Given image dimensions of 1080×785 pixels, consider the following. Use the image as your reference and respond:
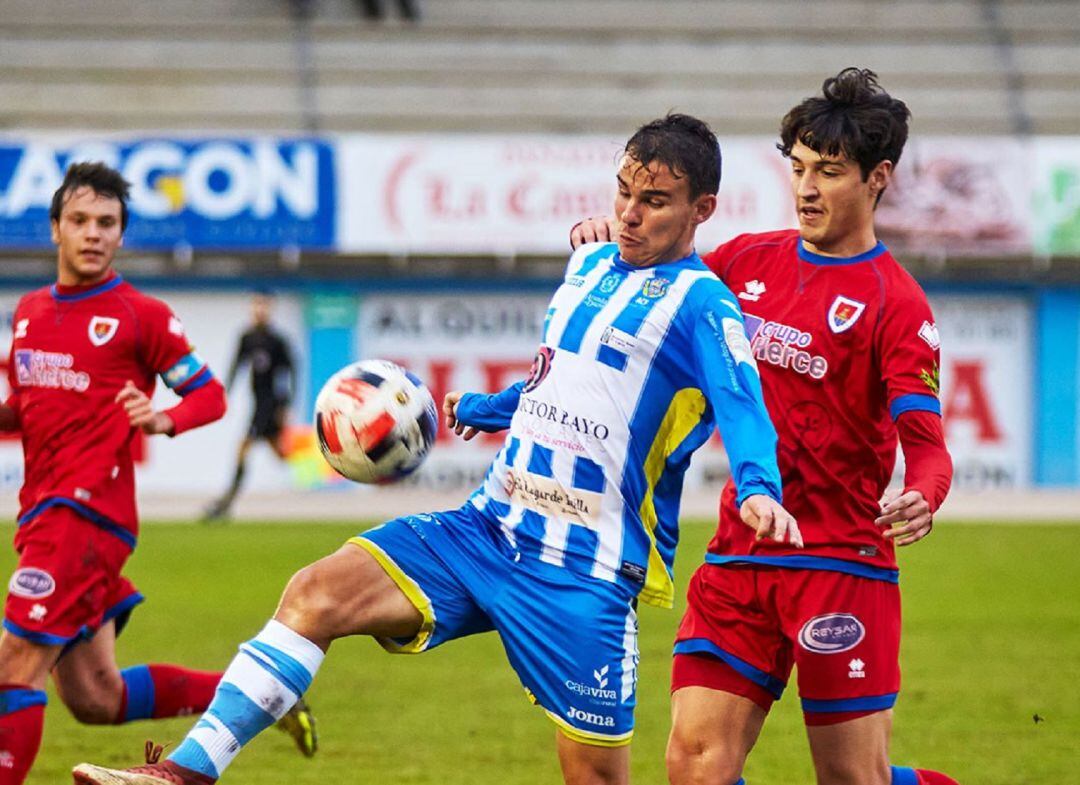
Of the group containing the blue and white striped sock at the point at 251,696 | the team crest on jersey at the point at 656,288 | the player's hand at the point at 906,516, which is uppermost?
the team crest on jersey at the point at 656,288

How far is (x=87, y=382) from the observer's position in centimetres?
627

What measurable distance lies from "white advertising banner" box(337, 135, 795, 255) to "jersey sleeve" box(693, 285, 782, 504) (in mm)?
17757

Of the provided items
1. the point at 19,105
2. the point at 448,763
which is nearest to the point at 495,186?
the point at 19,105

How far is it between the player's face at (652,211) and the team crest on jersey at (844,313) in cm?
47

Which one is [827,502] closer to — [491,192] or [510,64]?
[491,192]

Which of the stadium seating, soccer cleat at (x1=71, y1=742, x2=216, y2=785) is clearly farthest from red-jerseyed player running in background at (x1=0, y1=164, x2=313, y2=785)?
the stadium seating

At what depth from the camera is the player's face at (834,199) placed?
509 cm

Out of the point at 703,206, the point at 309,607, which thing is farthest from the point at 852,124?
the point at 309,607

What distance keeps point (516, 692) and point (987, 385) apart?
15.0m

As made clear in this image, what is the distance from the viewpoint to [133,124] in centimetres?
2545

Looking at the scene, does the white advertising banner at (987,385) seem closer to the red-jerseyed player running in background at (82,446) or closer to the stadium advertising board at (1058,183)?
the stadium advertising board at (1058,183)

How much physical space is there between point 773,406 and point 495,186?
17996 millimetres

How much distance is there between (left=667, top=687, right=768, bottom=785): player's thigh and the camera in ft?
16.0

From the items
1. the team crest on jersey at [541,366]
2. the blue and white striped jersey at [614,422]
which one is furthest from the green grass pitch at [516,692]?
the team crest on jersey at [541,366]
